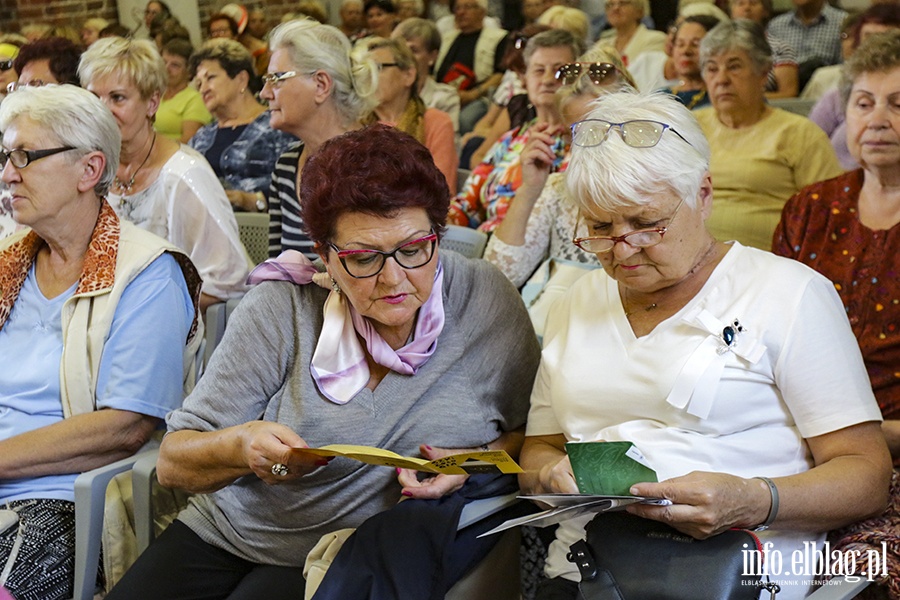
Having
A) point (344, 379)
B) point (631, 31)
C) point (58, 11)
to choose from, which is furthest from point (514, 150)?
point (58, 11)

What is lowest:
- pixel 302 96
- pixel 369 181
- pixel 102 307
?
pixel 102 307

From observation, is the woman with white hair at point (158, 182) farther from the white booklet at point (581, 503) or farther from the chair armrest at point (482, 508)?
the white booklet at point (581, 503)

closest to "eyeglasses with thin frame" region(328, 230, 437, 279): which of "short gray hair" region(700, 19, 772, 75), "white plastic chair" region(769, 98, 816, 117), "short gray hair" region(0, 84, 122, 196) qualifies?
"short gray hair" region(0, 84, 122, 196)

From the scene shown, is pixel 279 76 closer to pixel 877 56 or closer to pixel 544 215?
pixel 544 215

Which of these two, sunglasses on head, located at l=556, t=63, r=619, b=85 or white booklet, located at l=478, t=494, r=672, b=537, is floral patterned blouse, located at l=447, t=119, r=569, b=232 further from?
white booklet, located at l=478, t=494, r=672, b=537

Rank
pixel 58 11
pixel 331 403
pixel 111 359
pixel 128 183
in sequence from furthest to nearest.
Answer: pixel 58 11 < pixel 128 183 < pixel 111 359 < pixel 331 403

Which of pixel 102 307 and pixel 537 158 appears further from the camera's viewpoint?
pixel 537 158

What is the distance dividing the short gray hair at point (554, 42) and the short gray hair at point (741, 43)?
466 mm

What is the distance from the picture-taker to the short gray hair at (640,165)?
1.64 meters

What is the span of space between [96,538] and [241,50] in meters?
3.46

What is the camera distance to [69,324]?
228 centimetres

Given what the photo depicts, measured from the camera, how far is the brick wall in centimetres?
870

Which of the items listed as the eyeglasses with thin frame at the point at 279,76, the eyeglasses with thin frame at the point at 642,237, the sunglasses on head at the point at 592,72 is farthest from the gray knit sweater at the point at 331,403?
the eyeglasses with thin frame at the point at 279,76

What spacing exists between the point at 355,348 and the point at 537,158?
3.88 feet
